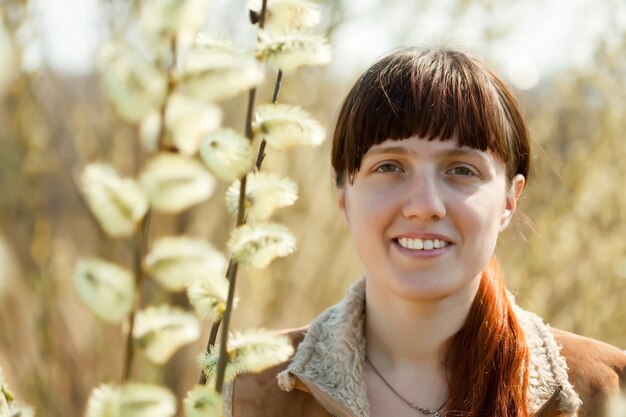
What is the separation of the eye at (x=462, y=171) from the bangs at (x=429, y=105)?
1.5 inches

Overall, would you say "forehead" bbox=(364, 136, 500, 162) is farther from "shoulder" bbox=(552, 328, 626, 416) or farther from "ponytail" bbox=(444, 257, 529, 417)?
"shoulder" bbox=(552, 328, 626, 416)

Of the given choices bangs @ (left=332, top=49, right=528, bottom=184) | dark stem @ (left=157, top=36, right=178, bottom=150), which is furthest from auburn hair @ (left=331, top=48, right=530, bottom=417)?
dark stem @ (left=157, top=36, right=178, bottom=150)

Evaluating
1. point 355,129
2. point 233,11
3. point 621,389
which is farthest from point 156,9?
point 233,11

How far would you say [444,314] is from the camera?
55.0 inches

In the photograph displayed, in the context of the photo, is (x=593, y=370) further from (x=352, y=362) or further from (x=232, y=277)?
(x=232, y=277)

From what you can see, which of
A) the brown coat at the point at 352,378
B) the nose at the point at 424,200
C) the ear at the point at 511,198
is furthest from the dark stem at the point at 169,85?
the ear at the point at 511,198

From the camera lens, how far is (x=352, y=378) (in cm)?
135

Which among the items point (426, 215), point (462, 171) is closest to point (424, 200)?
point (426, 215)

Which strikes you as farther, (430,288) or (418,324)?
(418,324)

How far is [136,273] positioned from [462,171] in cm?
92

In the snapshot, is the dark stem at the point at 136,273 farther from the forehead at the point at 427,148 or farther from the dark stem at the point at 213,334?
the forehead at the point at 427,148

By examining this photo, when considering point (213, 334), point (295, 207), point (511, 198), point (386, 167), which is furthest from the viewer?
point (295, 207)

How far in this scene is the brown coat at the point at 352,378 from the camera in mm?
1336

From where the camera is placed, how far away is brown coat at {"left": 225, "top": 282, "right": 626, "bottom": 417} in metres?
1.34
